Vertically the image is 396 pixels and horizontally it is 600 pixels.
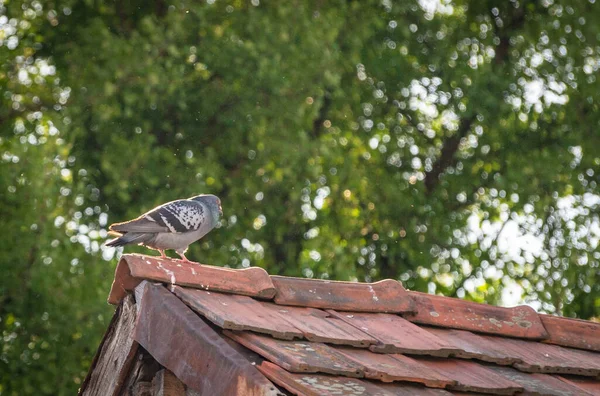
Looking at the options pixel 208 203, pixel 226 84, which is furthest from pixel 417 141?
pixel 208 203

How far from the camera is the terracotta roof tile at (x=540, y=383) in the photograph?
3.72 meters

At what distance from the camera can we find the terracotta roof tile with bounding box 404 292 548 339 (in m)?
4.23

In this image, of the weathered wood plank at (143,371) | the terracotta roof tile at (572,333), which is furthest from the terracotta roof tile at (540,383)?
the weathered wood plank at (143,371)

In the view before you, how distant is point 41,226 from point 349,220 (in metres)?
5.36

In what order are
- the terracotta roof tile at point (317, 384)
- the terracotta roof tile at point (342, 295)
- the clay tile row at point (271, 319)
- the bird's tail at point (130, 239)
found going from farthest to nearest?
1. the bird's tail at point (130, 239)
2. the terracotta roof tile at point (342, 295)
3. the clay tile row at point (271, 319)
4. the terracotta roof tile at point (317, 384)

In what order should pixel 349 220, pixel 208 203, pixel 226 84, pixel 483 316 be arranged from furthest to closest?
pixel 349 220, pixel 226 84, pixel 208 203, pixel 483 316

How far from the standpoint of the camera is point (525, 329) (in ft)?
14.7

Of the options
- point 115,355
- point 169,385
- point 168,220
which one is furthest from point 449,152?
point 169,385

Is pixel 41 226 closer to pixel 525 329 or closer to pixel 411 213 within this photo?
pixel 411 213

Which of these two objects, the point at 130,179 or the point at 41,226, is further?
the point at 130,179

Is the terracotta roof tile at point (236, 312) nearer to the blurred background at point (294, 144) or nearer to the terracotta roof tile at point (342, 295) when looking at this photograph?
the terracotta roof tile at point (342, 295)

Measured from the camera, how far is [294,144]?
14680 mm

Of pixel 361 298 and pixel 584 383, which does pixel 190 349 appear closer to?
pixel 361 298

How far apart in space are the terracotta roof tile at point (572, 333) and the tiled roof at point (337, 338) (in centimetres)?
4
